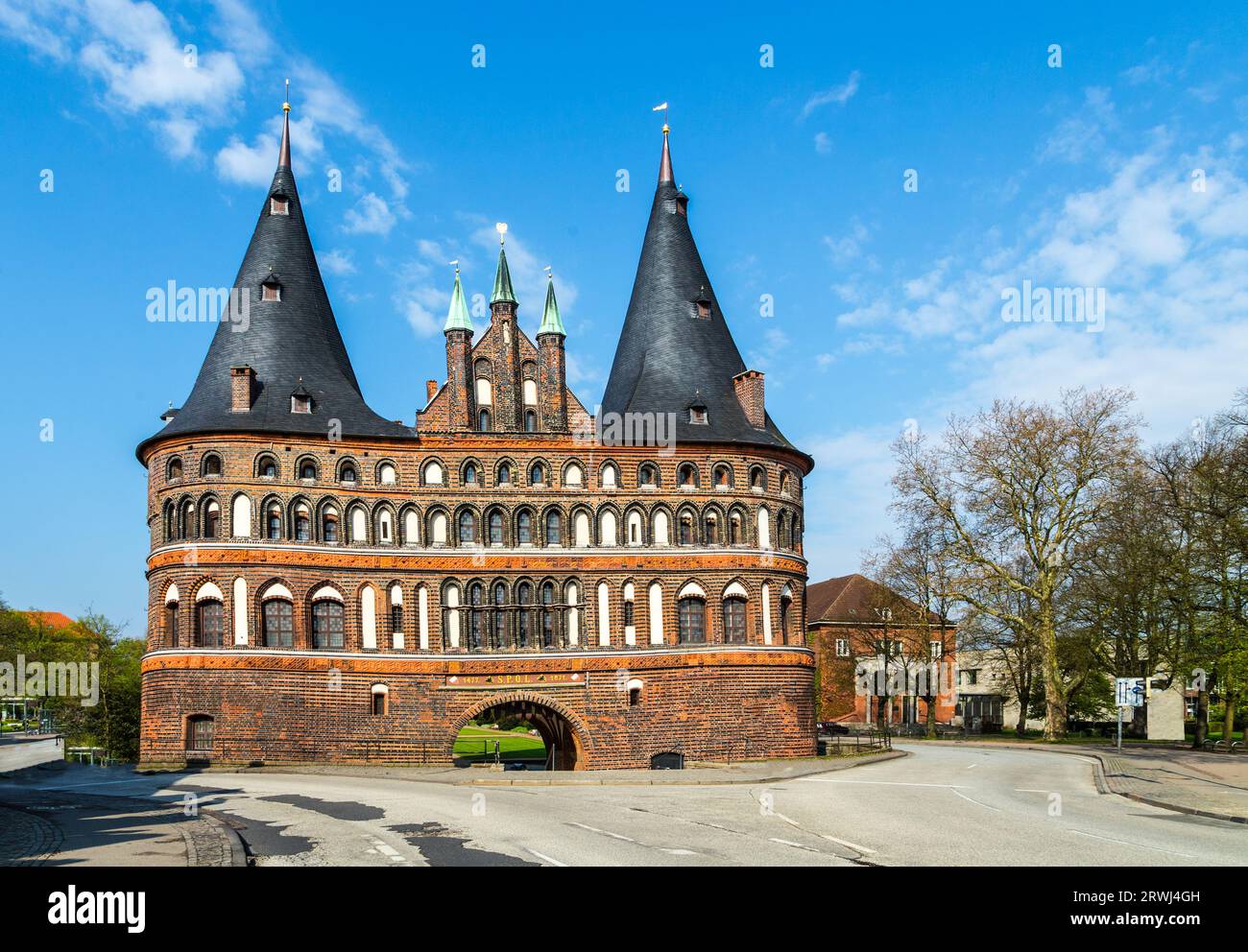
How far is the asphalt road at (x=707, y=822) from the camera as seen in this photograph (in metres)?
15.9

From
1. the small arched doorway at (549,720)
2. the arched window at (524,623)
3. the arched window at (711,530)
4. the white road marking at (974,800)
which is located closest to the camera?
the white road marking at (974,800)

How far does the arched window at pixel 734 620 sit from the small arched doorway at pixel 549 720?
20.5ft

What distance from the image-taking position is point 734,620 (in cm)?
4472

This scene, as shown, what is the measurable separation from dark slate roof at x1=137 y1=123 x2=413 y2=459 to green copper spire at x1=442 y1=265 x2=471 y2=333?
406cm

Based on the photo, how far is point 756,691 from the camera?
43906mm

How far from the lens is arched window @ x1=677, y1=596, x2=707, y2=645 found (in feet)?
145

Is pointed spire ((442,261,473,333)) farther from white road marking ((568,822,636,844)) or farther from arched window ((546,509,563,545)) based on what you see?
white road marking ((568,822,636,844))

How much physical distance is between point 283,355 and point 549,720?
1619 centimetres

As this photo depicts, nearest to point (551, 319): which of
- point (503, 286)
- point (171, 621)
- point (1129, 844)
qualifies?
point (503, 286)

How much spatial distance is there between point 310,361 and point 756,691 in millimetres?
19854

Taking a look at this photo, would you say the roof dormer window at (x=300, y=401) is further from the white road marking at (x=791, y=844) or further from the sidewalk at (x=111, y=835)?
the white road marking at (x=791, y=844)

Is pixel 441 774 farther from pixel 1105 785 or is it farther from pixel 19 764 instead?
pixel 19 764

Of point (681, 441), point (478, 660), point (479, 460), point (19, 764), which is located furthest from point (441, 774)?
point (19, 764)

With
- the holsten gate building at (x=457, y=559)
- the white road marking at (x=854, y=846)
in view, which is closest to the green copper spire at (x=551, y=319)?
the holsten gate building at (x=457, y=559)
